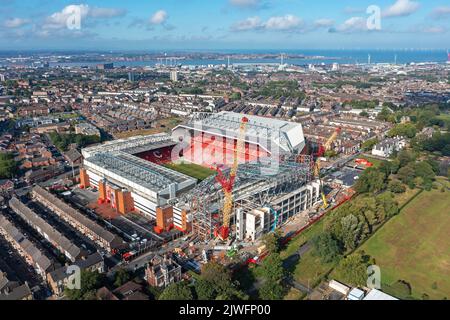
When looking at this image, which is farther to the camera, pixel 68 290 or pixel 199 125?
pixel 199 125

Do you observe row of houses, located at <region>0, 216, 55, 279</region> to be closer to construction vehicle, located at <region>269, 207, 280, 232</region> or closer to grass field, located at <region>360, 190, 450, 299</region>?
construction vehicle, located at <region>269, 207, 280, 232</region>

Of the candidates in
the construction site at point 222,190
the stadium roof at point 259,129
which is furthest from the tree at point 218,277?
the stadium roof at point 259,129

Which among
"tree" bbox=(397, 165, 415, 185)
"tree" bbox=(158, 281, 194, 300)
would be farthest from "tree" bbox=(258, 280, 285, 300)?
"tree" bbox=(397, 165, 415, 185)

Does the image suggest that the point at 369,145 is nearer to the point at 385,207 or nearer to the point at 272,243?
the point at 385,207

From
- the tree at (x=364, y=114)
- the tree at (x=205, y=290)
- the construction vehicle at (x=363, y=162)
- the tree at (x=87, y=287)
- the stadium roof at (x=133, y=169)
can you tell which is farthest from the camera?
the tree at (x=364, y=114)

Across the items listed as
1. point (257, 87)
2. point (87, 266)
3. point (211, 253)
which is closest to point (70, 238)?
point (87, 266)

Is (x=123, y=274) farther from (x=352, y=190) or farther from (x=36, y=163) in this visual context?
(x=36, y=163)

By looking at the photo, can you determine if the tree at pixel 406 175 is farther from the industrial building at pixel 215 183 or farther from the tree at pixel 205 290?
the tree at pixel 205 290
